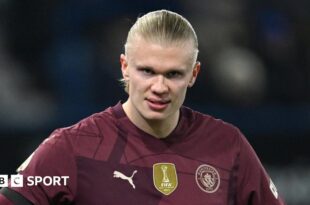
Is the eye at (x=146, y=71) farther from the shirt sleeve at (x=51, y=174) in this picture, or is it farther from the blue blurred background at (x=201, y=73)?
the blue blurred background at (x=201, y=73)

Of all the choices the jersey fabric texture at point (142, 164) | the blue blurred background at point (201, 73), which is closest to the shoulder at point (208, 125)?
the jersey fabric texture at point (142, 164)

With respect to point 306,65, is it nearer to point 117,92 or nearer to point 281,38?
point 281,38

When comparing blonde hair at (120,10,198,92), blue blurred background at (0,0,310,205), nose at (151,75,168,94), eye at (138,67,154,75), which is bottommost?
blue blurred background at (0,0,310,205)

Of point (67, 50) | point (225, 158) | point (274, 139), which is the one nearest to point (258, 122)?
point (274, 139)

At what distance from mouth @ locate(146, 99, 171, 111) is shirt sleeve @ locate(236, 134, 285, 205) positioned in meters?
0.38

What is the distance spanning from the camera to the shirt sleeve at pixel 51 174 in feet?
9.91

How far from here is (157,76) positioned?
3086mm

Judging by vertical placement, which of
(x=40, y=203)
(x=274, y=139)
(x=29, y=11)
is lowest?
(x=274, y=139)

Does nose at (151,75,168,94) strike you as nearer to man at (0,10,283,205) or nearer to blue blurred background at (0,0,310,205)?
man at (0,10,283,205)

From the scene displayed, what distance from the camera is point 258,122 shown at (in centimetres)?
645

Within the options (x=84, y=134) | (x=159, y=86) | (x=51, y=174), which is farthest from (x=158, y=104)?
(x=51, y=174)

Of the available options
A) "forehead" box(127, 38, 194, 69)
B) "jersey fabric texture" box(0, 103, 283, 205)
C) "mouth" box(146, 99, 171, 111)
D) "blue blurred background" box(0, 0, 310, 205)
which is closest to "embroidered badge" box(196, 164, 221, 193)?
"jersey fabric texture" box(0, 103, 283, 205)

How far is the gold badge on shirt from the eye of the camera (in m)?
3.16

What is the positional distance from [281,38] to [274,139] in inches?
36.0
